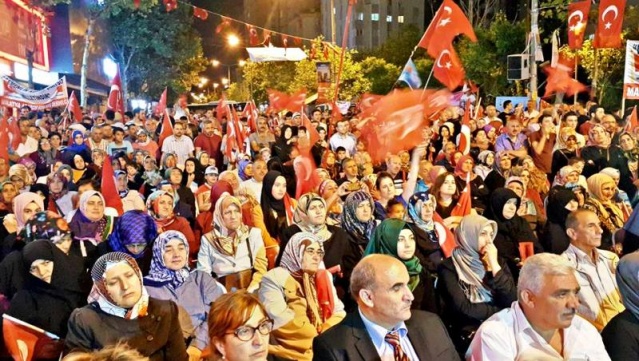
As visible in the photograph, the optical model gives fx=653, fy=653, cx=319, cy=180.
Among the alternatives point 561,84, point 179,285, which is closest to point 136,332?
point 179,285

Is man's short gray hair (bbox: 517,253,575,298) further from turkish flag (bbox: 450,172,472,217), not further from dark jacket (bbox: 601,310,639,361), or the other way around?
turkish flag (bbox: 450,172,472,217)

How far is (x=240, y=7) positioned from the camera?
7206 centimetres

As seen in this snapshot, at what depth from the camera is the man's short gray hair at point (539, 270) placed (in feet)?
10.1

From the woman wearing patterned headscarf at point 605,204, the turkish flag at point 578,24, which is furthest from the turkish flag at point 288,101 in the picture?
the woman wearing patterned headscarf at point 605,204

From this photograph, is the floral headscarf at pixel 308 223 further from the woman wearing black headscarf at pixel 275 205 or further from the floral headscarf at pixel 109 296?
the floral headscarf at pixel 109 296

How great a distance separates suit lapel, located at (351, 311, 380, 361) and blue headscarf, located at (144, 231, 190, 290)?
1779 mm

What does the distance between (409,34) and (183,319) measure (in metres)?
47.5

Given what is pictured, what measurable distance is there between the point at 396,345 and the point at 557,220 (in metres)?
3.90

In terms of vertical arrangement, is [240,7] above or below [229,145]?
above

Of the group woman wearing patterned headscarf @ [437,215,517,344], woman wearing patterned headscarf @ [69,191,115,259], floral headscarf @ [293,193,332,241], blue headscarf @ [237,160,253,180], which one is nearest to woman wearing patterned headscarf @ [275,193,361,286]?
floral headscarf @ [293,193,332,241]

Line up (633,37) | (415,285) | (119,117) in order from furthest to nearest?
(633,37) → (119,117) → (415,285)

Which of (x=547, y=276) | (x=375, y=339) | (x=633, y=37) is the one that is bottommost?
(x=375, y=339)

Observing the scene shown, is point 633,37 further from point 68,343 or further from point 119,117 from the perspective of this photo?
point 68,343

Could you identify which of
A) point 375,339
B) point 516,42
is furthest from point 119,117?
point 516,42
